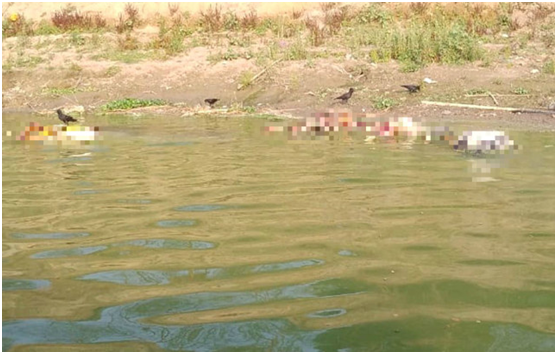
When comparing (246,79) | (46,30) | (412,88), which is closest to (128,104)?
(246,79)

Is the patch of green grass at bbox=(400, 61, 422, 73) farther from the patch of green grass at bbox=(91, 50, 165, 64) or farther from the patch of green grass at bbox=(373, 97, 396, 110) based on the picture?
the patch of green grass at bbox=(91, 50, 165, 64)

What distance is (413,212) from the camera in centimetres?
556

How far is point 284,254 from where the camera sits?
180 inches

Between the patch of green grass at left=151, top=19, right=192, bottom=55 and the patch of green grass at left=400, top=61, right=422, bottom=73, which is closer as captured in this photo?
the patch of green grass at left=400, top=61, right=422, bottom=73

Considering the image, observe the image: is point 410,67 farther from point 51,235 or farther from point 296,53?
point 51,235

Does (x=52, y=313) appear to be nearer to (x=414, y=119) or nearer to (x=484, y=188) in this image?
(x=484, y=188)

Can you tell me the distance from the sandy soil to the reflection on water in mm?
4354

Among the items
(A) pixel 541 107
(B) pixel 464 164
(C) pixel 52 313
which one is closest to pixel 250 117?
(A) pixel 541 107

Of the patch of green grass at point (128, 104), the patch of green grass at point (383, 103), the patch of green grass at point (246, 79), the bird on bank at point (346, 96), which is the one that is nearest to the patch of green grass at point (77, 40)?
the patch of green grass at point (128, 104)

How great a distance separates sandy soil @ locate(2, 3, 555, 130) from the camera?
40.8 ft

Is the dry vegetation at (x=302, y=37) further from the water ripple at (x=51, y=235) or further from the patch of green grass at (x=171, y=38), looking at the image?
the water ripple at (x=51, y=235)

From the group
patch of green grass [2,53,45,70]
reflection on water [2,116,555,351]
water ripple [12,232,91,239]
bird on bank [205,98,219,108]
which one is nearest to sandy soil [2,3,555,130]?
patch of green grass [2,53,45,70]

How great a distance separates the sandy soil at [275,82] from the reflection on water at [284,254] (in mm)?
4354

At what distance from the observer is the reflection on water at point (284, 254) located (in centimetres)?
344
